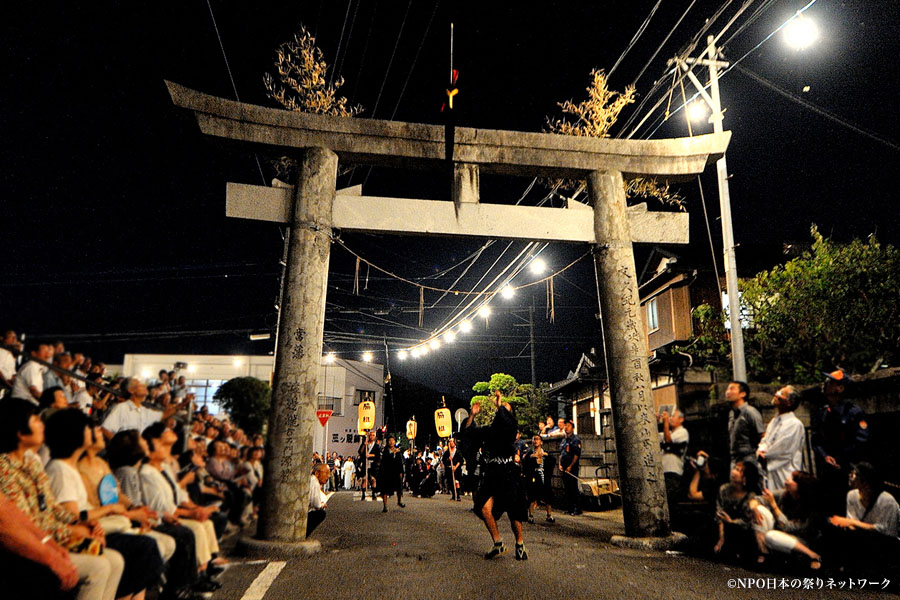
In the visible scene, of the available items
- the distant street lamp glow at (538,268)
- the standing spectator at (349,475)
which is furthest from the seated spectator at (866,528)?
the standing spectator at (349,475)

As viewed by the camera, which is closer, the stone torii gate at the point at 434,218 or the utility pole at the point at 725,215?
the stone torii gate at the point at 434,218

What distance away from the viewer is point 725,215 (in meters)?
14.5

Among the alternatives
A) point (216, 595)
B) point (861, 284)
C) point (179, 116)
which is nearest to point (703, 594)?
point (216, 595)

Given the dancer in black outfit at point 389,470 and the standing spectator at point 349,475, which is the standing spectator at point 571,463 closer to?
the dancer in black outfit at point 389,470

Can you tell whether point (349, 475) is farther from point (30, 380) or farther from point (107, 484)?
point (107, 484)

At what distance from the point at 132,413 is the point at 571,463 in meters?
9.81

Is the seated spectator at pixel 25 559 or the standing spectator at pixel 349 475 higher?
the seated spectator at pixel 25 559

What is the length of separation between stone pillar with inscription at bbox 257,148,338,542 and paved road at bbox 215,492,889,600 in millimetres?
753

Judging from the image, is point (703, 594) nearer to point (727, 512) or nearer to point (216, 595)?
point (727, 512)

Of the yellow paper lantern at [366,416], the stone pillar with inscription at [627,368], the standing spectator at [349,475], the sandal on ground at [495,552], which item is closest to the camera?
the sandal on ground at [495,552]

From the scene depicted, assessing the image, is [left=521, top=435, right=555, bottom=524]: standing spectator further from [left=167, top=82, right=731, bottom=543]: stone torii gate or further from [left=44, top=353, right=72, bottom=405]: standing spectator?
[left=44, top=353, right=72, bottom=405]: standing spectator

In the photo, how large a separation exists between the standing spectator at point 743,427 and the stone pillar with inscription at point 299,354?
204 inches

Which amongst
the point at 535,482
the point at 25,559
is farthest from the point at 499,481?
the point at 25,559

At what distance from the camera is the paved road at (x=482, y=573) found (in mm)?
5113
